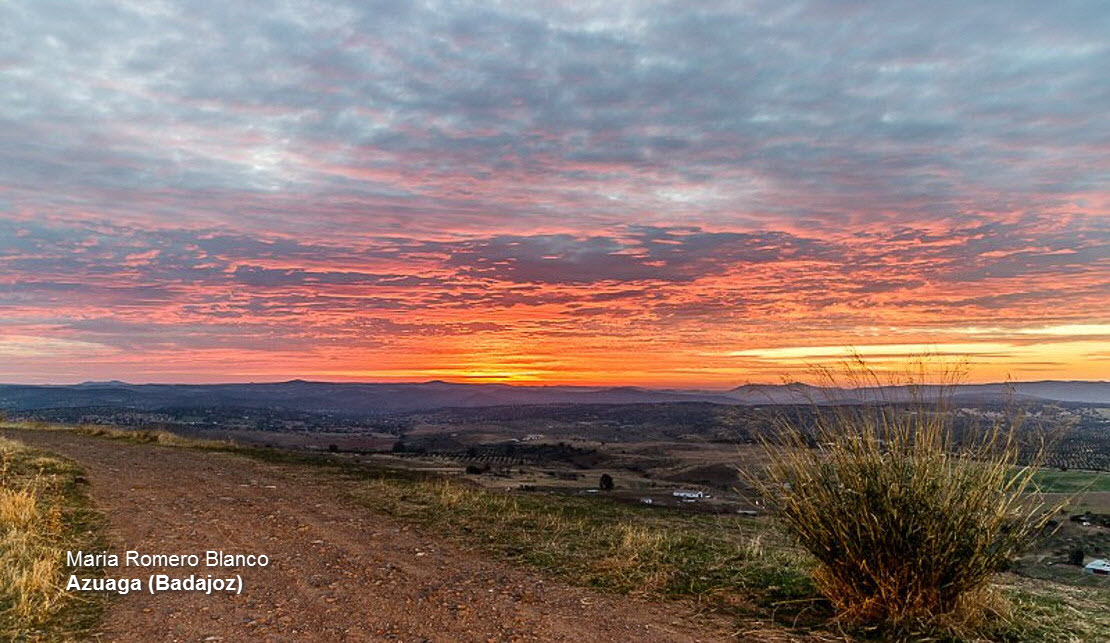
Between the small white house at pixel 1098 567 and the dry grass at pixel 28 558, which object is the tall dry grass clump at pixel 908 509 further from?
the small white house at pixel 1098 567

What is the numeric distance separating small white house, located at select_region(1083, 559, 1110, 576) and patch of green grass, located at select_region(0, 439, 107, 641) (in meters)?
18.3

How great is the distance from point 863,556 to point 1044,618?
1796 millimetres

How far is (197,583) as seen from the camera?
834 cm

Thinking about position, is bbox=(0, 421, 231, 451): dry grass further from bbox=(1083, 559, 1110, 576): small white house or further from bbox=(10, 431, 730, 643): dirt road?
bbox=(1083, 559, 1110, 576): small white house

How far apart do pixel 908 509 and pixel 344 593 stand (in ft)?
20.4

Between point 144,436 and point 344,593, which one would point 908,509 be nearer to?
point 344,593

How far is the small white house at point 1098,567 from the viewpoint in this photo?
14.9 meters

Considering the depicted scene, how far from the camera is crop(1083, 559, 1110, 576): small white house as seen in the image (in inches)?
585

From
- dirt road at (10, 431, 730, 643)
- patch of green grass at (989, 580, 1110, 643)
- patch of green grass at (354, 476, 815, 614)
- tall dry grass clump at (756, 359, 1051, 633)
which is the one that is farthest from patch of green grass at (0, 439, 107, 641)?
patch of green grass at (989, 580, 1110, 643)

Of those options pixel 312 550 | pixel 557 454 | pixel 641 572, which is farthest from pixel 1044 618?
pixel 557 454

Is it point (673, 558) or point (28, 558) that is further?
point (673, 558)

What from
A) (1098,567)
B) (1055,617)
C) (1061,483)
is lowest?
(1098,567)

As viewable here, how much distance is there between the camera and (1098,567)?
15562 mm

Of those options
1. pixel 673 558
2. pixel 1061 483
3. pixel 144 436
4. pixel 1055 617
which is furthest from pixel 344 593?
pixel 144 436
